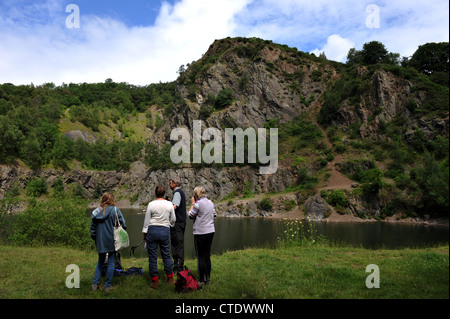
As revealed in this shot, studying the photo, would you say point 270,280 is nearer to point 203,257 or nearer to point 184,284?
point 203,257

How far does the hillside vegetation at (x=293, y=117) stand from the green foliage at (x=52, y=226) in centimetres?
3871

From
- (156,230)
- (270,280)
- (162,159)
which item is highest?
(162,159)

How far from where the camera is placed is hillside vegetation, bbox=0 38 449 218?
51.0 metres

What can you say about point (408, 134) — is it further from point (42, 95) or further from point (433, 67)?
point (42, 95)

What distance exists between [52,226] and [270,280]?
13.1 metres

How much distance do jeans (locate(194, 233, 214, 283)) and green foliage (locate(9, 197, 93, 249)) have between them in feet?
36.4

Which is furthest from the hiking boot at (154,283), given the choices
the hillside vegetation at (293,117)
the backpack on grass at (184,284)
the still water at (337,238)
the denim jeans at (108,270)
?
the hillside vegetation at (293,117)

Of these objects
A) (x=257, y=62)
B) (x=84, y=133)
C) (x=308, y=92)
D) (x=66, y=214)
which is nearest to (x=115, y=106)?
(x=84, y=133)

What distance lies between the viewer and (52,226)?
14.5 metres

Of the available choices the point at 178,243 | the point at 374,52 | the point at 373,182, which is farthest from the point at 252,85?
the point at 178,243

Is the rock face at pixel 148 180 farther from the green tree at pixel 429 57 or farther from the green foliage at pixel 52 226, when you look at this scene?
the green tree at pixel 429 57

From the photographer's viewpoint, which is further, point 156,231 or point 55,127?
point 55,127

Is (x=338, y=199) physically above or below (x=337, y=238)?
above

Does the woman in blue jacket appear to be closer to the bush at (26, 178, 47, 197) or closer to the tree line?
the bush at (26, 178, 47, 197)
